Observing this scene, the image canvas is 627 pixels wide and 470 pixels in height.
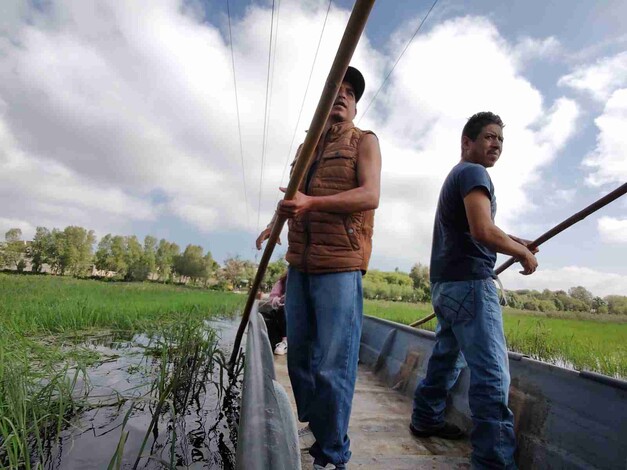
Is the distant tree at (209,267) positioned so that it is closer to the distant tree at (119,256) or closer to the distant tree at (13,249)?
the distant tree at (119,256)

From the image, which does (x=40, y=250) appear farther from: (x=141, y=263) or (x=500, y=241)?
(x=500, y=241)

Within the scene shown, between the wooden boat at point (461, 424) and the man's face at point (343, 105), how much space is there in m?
1.09

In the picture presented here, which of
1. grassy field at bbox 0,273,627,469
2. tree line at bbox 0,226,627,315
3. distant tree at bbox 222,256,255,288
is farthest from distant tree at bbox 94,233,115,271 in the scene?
grassy field at bbox 0,273,627,469

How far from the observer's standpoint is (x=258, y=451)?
747mm

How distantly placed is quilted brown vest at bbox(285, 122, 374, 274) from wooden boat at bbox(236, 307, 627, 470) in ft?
1.58

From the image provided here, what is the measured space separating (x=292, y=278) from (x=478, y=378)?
2.90ft

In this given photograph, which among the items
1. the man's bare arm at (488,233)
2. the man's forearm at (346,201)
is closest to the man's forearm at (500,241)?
the man's bare arm at (488,233)

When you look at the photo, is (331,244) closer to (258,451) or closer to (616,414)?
(258,451)

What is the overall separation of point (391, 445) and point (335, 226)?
4.42 ft

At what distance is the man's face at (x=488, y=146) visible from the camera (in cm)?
168

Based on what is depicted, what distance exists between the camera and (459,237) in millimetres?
1669

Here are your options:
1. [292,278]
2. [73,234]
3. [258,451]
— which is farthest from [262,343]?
[73,234]

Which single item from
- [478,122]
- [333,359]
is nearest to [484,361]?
[333,359]

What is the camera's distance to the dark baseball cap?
4.92 feet
